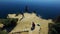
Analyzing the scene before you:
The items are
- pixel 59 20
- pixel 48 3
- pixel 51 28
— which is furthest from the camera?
pixel 48 3

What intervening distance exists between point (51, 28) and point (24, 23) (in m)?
2.02

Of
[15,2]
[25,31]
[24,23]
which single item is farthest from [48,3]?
[25,31]

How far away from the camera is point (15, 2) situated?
20.4 meters

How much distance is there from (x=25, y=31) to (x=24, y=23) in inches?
52.6

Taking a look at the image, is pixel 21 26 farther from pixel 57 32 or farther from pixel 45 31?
pixel 57 32

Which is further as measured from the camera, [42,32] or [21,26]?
[21,26]

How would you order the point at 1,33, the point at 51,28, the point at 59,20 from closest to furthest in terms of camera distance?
the point at 1,33
the point at 51,28
the point at 59,20

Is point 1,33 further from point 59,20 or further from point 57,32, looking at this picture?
point 59,20

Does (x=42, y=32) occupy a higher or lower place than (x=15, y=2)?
lower

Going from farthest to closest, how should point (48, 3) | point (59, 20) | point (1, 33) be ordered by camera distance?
point (48, 3), point (59, 20), point (1, 33)

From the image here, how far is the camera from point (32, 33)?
10125mm

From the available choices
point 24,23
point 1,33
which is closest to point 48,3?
point 24,23

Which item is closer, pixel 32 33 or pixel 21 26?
pixel 32 33

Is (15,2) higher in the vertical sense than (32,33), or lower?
higher
